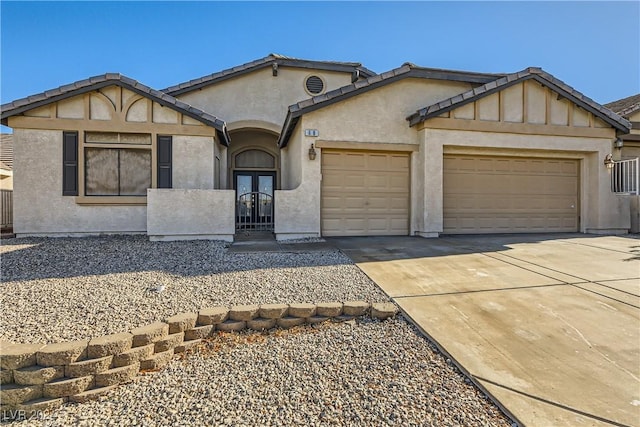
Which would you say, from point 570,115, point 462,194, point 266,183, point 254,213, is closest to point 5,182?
point 266,183

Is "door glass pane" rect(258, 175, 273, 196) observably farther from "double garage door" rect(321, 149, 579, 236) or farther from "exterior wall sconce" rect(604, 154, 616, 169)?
"exterior wall sconce" rect(604, 154, 616, 169)

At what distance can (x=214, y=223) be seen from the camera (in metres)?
8.53

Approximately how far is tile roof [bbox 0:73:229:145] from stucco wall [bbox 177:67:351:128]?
13.6 ft

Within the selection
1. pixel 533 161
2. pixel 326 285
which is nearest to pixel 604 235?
pixel 533 161

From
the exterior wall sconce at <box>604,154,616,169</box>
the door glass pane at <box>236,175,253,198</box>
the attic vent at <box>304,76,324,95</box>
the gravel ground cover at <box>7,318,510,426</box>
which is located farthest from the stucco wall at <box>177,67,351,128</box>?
the gravel ground cover at <box>7,318,510,426</box>

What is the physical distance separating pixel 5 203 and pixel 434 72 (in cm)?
1499

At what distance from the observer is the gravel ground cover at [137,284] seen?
363 cm

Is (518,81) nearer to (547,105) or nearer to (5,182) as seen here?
(547,105)

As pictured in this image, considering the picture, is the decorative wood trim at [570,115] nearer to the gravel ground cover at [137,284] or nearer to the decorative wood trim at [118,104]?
the gravel ground cover at [137,284]

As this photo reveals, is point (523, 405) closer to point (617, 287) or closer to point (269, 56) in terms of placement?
point (617, 287)

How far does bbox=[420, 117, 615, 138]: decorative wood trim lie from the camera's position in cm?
950

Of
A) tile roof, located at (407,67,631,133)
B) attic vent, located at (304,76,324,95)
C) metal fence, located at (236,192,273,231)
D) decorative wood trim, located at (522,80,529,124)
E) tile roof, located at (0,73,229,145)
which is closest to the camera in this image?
tile roof, located at (0,73,229,145)

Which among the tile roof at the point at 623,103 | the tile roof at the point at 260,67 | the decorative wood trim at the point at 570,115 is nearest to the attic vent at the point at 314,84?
the tile roof at the point at 260,67

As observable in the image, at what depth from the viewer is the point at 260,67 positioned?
13516mm
